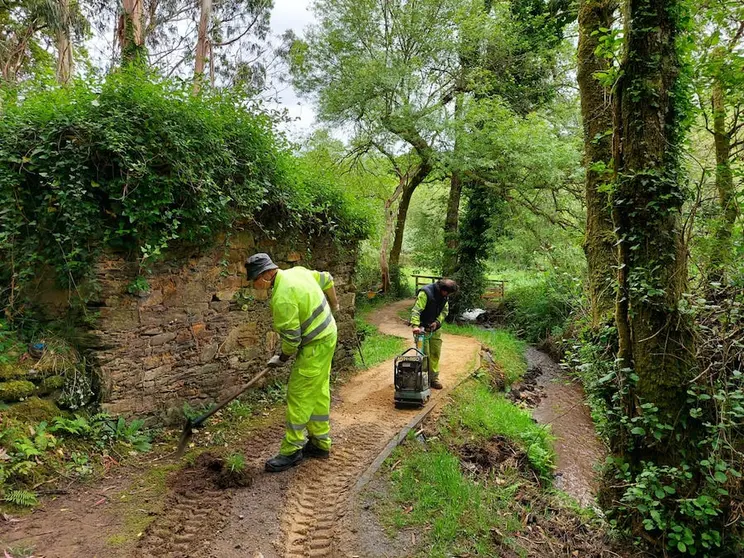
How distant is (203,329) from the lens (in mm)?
5645

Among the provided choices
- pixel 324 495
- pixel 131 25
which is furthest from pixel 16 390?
pixel 131 25

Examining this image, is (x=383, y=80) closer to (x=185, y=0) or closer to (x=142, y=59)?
(x=142, y=59)

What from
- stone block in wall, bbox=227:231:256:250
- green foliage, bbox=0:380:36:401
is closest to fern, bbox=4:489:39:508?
green foliage, bbox=0:380:36:401

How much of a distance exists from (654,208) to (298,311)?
10.8 feet

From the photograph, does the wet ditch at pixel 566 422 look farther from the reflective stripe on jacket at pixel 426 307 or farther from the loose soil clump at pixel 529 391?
the reflective stripe on jacket at pixel 426 307

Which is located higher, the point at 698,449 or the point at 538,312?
the point at 698,449

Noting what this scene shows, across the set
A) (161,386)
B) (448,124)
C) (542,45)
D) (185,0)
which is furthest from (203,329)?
(185,0)

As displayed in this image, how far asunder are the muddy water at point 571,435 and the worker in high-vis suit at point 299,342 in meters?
2.86

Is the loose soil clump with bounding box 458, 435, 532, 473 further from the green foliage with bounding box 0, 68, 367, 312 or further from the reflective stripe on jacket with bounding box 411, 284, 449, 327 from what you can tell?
the green foliage with bounding box 0, 68, 367, 312

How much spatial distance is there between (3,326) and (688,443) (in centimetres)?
642

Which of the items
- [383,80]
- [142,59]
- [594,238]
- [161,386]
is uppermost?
[383,80]

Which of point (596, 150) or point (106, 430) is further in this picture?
point (596, 150)

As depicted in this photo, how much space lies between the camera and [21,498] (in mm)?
3576

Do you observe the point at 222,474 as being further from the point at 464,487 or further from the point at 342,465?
the point at 464,487
